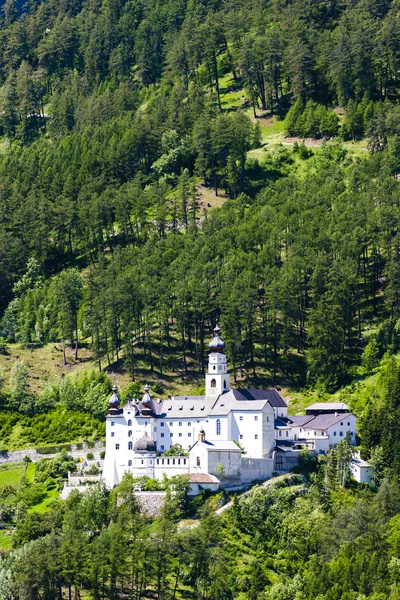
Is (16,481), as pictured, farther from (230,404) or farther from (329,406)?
(329,406)

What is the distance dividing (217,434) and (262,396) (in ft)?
19.9

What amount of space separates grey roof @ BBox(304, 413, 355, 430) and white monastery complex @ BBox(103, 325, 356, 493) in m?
0.09

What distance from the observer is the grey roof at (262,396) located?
108562 mm

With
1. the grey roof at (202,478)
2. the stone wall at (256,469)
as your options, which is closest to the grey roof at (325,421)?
the stone wall at (256,469)

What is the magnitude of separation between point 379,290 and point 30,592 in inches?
2286

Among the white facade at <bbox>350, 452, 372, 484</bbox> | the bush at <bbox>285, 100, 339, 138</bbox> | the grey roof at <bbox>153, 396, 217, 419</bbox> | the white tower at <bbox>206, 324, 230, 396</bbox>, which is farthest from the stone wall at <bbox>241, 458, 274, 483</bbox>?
the bush at <bbox>285, 100, 339, 138</bbox>

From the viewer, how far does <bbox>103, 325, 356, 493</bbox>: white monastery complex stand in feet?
335

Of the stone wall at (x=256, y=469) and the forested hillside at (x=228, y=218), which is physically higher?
the forested hillside at (x=228, y=218)

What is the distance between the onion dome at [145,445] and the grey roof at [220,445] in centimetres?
424

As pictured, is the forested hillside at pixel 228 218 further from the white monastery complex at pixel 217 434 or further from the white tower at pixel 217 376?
the white monastery complex at pixel 217 434

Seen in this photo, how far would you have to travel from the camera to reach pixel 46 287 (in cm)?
14725

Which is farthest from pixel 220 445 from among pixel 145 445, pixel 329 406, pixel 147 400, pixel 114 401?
pixel 114 401

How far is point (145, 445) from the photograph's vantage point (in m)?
105

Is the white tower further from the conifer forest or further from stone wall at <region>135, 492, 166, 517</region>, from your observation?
stone wall at <region>135, 492, 166, 517</region>
